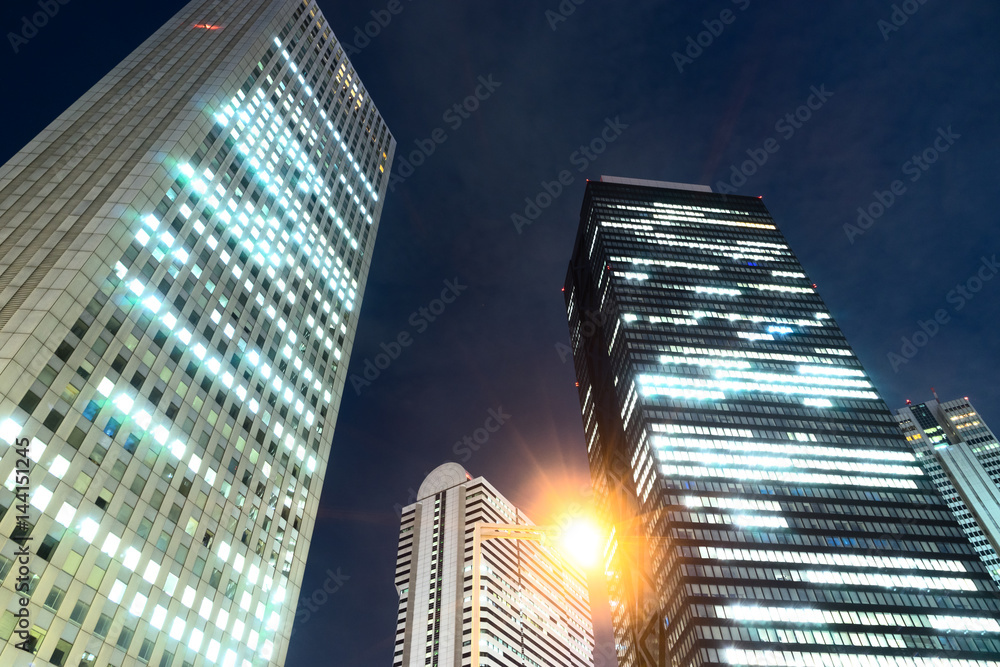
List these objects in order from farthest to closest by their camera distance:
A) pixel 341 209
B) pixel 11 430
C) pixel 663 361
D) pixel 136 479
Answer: pixel 663 361
pixel 341 209
pixel 136 479
pixel 11 430

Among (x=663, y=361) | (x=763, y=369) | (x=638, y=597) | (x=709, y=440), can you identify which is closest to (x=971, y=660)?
(x=709, y=440)

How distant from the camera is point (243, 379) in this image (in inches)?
2474

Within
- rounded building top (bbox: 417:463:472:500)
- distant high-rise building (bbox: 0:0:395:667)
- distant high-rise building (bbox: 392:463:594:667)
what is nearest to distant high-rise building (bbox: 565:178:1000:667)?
distant high-rise building (bbox: 392:463:594:667)

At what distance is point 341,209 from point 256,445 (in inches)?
1824

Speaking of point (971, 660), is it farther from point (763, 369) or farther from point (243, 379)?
point (243, 379)

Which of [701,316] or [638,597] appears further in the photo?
[701,316]

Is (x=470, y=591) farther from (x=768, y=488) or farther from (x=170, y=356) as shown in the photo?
(x=170, y=356)

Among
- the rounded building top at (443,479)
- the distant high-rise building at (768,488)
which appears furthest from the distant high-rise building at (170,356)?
the rounded building top at (443,479)

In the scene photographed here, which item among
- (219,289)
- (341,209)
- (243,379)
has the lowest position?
(243,379)

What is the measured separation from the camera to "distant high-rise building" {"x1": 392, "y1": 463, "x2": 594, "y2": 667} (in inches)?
5586

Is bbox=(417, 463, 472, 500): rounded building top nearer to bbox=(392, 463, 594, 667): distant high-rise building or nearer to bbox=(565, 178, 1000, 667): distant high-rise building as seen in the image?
bbox=(392, 463, 594, 667): distant high-rise building

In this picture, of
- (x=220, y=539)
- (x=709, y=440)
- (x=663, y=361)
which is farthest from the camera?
(x=663, y=361)

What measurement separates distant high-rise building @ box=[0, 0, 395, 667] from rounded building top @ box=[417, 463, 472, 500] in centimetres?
10808

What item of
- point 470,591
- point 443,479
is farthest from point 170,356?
point 443,479
